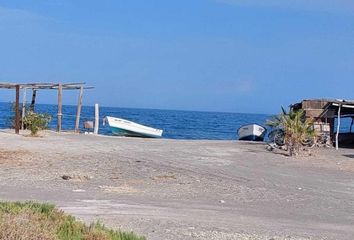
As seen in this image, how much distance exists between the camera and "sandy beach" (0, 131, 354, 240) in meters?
10.2

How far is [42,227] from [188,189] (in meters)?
8.59

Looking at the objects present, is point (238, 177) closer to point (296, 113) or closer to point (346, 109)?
point (296, 113)

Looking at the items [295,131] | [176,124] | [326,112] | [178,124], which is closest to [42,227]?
[295,131]

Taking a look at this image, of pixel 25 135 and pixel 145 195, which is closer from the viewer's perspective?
pixel 145 195

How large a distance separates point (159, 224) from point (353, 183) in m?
8.92

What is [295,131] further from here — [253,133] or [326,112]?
[253,133]

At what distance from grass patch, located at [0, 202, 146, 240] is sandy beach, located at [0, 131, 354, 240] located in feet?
6.77

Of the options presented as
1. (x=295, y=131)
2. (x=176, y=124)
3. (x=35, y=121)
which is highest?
(x=295, y=131)

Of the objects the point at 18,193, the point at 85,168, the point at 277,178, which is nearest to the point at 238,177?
the point at 277,178

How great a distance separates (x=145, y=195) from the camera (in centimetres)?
1358

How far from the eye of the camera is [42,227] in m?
6.30

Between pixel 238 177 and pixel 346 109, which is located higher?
pixel 346 109

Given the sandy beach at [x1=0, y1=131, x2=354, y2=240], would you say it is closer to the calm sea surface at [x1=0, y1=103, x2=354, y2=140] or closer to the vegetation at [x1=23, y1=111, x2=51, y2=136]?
the vegetation at [x1=23, y1=111, x2=51, y2=136]

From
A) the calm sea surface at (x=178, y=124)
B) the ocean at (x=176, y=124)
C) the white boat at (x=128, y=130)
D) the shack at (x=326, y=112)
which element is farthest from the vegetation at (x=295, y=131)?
the white boat at (x=128, y=130)
